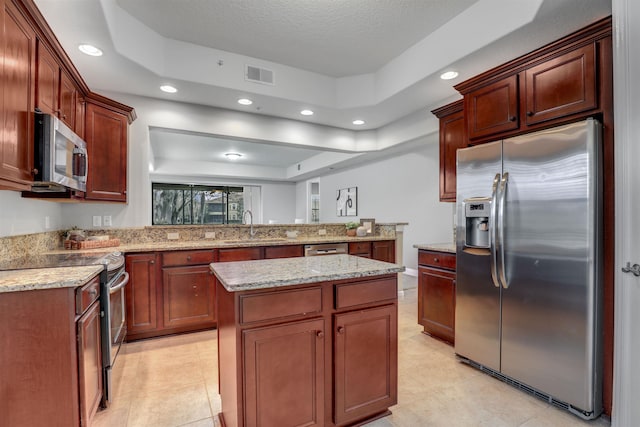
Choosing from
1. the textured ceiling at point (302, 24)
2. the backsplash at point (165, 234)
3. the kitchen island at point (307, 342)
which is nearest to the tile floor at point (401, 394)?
the kitchen island at point (307, 342)

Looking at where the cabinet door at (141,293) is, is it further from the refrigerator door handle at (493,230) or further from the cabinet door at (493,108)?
the cabinet door at (493,108)

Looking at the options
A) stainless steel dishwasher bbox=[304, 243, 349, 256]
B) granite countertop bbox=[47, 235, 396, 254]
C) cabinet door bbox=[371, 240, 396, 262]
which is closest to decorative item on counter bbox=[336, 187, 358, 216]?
cabinet door bbox=[371, 240, 396, 262]

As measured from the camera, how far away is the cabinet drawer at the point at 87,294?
5.33 feet

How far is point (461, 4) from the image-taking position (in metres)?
2.56

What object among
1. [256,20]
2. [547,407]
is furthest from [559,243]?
[256,20]

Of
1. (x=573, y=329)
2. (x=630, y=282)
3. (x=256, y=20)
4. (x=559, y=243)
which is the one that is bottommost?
(x=573, y=329)

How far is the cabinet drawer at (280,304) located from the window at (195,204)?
8072 millimetres

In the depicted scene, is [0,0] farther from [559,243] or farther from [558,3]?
[559,243]

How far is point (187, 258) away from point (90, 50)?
199 cm

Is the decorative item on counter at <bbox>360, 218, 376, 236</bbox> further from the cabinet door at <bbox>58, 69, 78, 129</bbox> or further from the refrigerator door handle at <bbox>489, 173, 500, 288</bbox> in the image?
the cabinet door at <bbox>58, 69, 78, 129</bbox>

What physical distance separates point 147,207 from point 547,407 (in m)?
4.02

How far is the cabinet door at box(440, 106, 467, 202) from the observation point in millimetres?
3038

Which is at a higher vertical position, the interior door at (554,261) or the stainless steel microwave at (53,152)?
the stainless steel microwave at (53,152)

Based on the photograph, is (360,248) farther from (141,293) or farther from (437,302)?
(141,293)
